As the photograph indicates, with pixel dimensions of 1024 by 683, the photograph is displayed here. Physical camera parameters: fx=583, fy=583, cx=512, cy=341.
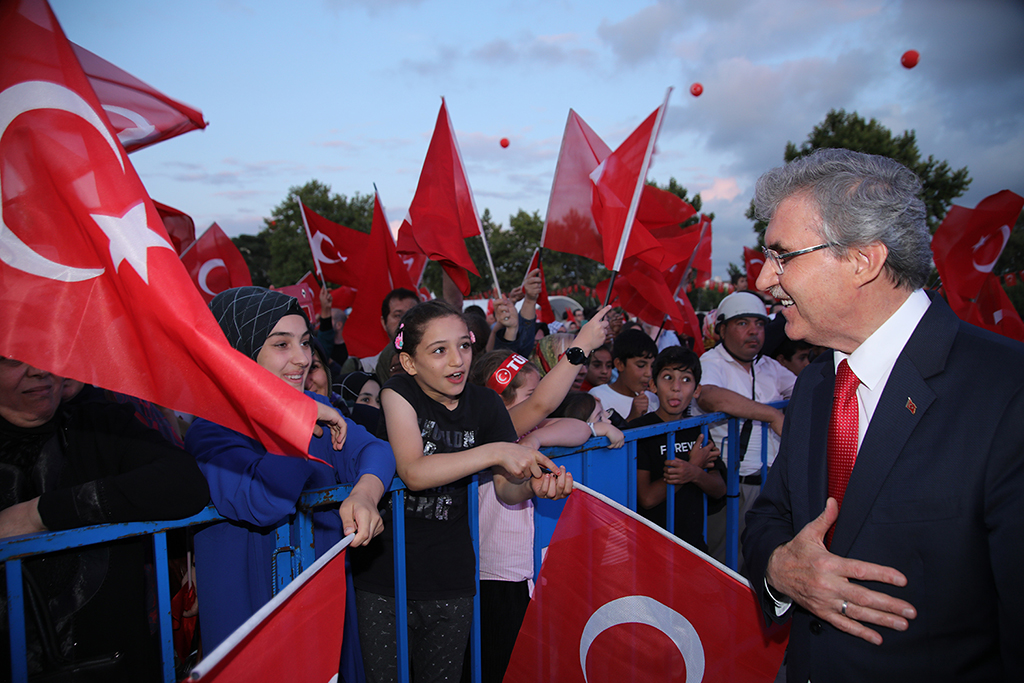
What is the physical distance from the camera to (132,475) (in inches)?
72.5

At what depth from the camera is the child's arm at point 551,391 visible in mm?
2801

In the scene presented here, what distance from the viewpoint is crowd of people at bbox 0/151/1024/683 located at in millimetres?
1438

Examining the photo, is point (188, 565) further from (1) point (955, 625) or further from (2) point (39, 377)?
(1) point (955, 625)

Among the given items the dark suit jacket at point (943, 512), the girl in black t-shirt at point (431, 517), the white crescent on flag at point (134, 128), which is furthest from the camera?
the white crescent on flag at point (134, 128)

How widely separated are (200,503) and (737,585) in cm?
183

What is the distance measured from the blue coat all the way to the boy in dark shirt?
1.89 m

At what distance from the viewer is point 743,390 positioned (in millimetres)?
4477

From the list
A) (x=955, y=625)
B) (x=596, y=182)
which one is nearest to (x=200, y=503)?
(x=955, y=625)

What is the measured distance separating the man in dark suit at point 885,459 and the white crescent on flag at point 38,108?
2.00m

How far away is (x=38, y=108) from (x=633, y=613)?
243 cm

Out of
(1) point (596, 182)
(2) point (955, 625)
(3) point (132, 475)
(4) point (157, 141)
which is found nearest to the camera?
(2) point (955, 625)

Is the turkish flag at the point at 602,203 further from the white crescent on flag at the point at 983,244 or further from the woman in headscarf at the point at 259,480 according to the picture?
the white crescent on flag at the point at 983,244

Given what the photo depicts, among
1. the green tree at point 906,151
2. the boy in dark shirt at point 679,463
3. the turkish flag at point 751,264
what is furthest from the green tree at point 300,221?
the boy in dark shirt at point 679,463

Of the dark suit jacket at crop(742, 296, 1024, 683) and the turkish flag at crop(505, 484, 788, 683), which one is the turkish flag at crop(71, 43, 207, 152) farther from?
the dark suit jacket at crop(742, 296, 1024, 683)
